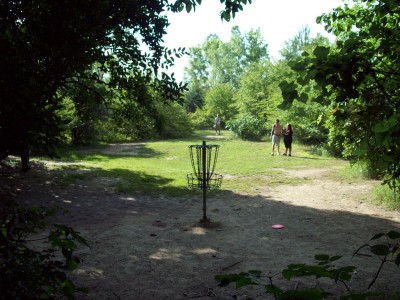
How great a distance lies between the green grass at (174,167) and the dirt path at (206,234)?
0.91 m

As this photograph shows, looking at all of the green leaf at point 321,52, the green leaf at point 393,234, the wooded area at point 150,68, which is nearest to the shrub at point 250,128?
the wooded area at point 150,68

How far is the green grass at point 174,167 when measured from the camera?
412 inches

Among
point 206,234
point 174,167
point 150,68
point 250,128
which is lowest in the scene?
point 206,234

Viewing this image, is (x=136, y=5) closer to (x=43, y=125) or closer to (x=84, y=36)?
(x=84, y=36)

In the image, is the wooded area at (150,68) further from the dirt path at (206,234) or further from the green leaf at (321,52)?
the dirt path at (206,234)

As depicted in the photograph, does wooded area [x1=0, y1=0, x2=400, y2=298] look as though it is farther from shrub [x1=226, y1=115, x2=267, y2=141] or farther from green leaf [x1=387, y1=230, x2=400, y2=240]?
shrub [x1=226, y1=115, x2=267, y2=141]

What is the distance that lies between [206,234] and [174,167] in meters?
7.77

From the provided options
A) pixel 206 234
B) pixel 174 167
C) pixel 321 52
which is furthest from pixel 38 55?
pixel 174 167

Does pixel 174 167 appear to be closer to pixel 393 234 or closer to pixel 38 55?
pixel 38 55

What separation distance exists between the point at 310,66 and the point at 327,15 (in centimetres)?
427

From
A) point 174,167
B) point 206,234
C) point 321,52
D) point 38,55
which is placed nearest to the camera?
point 321,52

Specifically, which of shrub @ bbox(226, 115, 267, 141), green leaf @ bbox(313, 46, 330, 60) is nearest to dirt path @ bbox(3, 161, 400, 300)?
green leaf @ bbox(313, 46, 330, 60)

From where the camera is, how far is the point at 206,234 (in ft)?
20.3

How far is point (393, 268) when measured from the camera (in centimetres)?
473
